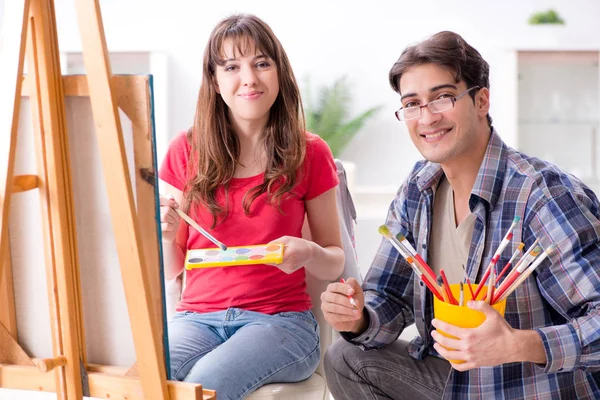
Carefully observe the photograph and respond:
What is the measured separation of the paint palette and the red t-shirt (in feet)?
0.46

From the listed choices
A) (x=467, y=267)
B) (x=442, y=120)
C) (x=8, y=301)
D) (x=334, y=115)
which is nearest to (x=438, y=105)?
(x=442, y=120)

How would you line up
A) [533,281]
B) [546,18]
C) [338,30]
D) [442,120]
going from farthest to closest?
[338,30] → [546,18] → [442,120] → [533,281]

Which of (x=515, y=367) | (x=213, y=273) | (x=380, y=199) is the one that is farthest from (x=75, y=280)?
(x=380, y=199)

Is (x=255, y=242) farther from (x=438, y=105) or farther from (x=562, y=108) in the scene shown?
(x=562, y=108)

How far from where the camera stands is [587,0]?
482 centimetres

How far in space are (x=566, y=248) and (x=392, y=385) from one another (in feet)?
1.70

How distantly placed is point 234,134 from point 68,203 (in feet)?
2.20

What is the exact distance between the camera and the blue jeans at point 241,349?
1.55m

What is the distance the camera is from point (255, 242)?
5.94 feet

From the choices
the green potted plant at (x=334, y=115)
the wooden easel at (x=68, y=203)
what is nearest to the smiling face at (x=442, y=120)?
the wooden easel at (x=68, y=203)

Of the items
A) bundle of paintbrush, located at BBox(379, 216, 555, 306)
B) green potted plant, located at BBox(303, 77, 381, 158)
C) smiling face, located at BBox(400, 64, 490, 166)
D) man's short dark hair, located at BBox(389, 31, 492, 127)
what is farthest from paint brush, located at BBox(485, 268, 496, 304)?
green potted plant, located at BBox(303, 77, 381, 158)

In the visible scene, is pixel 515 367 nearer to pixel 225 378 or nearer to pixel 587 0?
pixel 225 378

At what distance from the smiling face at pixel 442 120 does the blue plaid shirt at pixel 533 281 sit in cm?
5

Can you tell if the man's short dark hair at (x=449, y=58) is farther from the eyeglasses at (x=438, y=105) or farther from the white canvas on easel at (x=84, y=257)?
the white canvas on easel at (x=84, y=257)
